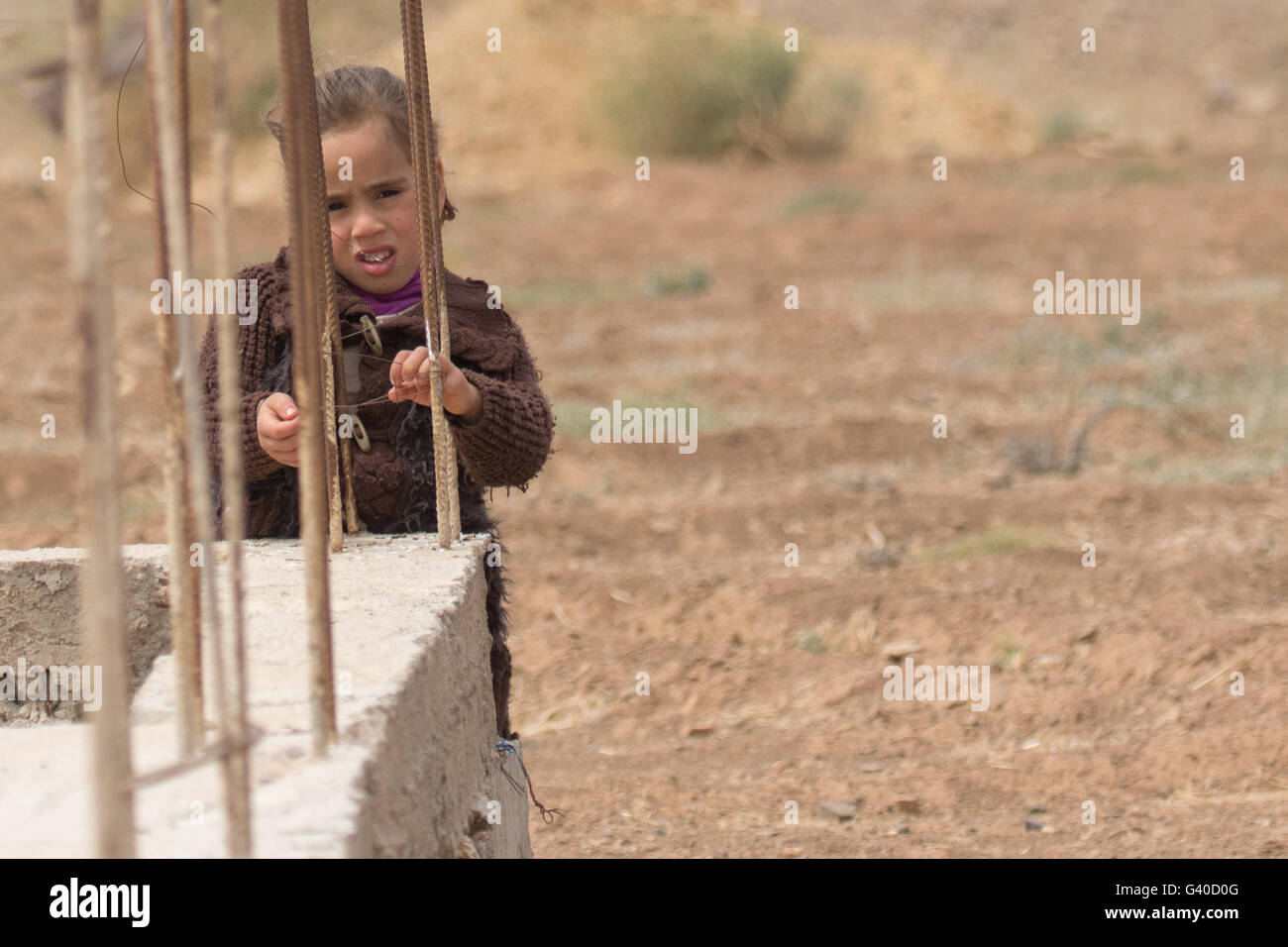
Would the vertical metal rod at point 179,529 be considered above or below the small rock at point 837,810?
above

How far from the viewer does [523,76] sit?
71.6ft

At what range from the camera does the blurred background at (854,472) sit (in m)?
3.81

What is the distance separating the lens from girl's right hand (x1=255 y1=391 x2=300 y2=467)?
235 centimetres

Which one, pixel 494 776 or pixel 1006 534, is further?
pixel 1006 534

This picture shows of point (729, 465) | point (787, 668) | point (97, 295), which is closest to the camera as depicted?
point (97, 295)

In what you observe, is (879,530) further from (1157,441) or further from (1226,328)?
(1226,328)

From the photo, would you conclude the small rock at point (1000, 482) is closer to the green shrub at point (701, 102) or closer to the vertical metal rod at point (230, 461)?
the vertical metal rod at point (230, 461)

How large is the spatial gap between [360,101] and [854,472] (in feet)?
15.7

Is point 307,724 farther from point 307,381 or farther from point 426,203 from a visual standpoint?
point 426,203

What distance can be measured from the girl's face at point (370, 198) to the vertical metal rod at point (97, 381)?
1320 millimetres

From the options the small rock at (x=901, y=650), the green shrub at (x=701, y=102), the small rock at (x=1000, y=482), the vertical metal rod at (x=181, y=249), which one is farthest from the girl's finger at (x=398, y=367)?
the green shrub at (x=701, y=102)

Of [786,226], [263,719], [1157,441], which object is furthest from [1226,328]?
[263,719]

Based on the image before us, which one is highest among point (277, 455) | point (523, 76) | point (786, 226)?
point (523, 76)

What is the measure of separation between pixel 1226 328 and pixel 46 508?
6.84 metres
